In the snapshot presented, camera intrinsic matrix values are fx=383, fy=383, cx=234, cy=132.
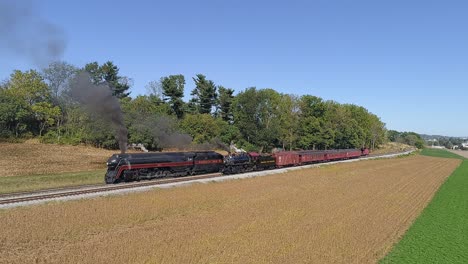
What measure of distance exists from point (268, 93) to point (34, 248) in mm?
92800

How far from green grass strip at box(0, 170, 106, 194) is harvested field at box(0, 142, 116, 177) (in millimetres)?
4378

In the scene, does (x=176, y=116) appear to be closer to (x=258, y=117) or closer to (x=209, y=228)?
(x=258, y=117)

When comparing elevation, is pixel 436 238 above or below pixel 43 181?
below

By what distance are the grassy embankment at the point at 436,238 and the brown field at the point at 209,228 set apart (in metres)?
0.63

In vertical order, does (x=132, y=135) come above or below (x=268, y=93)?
below

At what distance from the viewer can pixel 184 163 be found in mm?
39375

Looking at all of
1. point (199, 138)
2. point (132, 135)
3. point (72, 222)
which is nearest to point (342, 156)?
point (199, 138)

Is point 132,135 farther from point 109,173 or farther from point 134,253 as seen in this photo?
point 134,253

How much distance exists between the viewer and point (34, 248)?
14867mm

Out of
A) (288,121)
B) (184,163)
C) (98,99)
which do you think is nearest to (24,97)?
(98,99)

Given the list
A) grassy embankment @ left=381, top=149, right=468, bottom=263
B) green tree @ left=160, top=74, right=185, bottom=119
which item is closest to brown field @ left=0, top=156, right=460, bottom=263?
grassy embankment @ left=381, top=149, right=468, bottom=263

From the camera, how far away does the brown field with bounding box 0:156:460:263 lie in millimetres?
14312

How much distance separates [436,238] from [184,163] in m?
25.5

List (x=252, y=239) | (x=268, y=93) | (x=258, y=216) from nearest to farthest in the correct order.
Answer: (x=252, y=239), (x=258, y=216), (x=268, y=93)
